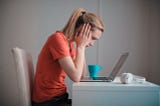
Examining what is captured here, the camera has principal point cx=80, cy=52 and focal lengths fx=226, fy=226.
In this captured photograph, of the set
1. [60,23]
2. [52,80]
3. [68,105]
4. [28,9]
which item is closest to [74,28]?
[52,80]

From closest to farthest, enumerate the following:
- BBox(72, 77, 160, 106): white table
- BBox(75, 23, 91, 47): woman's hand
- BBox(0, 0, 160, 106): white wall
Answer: BBox(72, 77, 160, 106): white table < BBox(75, 23, 91, 47): woman's hand < BBox(0, 0, 160, 106): white wall

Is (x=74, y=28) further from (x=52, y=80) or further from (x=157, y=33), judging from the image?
(x=157, y=33)

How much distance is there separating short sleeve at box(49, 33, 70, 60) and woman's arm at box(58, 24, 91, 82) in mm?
29

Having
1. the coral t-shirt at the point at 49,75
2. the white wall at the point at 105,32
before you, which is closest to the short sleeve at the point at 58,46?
the coral t-shirt at the point at 49,75

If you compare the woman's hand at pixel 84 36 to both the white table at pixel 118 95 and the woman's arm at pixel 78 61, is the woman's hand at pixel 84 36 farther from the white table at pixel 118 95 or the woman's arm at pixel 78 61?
the white table at pixel 118 95

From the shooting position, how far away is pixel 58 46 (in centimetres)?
123

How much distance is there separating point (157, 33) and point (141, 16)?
0.27m

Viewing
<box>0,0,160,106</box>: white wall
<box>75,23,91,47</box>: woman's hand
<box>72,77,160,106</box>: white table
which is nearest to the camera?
<box>72,77,160,106</box>: white table

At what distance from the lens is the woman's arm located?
1197 millimetres

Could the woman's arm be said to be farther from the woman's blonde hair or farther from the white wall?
the white wall

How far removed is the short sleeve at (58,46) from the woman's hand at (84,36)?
86 mm

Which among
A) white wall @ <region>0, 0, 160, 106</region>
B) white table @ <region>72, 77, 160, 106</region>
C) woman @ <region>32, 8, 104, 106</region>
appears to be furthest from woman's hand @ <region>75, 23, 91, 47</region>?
white wall @ <region>0, 0, 160, 106</region>

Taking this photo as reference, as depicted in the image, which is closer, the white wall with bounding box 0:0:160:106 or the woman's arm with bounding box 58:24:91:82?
the woman's arm with bounding box 58:24:91:82

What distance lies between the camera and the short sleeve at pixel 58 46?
1.21m
